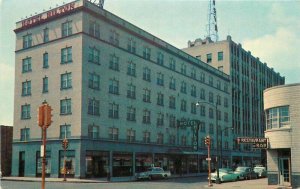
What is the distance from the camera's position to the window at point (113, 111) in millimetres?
57719

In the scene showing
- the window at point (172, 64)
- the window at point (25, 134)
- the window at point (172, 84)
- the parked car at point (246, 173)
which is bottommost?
the parked car at point (246, 173)

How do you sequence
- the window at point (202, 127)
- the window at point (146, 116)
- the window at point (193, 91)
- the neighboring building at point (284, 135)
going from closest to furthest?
the neighboring building at point (284, 135)
the window at point (146, 116)
the window at point (193, 91)
the window at point (202, 127)

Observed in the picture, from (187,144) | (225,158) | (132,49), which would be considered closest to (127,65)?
(132,49)

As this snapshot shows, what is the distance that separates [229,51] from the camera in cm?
9744

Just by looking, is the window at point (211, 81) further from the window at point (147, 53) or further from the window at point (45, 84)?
the window at point (45, 84)

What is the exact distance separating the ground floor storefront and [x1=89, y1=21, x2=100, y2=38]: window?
14.5 meters

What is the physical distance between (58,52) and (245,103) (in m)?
63.0

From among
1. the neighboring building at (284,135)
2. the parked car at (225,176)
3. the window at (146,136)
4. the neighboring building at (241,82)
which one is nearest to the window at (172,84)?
the window at (146,136)

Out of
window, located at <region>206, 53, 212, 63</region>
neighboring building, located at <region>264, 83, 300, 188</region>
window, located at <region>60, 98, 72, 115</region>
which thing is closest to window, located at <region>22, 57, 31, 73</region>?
window, located at <region>60, 98, 72, 115</region>

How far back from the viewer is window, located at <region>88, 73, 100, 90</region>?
5494cm

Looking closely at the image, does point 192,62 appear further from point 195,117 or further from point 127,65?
point 127,65

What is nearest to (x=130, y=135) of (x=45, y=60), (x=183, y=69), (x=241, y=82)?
(x=45, y=60)

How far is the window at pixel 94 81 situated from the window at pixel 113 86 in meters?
2.57

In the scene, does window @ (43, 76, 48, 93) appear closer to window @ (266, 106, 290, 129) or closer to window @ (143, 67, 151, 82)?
window @ (143, 67, 151, 82)
